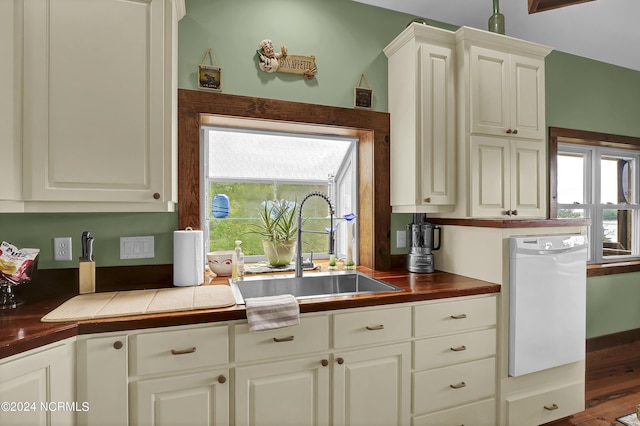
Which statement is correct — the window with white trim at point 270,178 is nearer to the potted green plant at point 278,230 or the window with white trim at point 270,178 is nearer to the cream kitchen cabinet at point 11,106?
the potted green plant at point 278,230

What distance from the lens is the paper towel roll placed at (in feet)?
5.87

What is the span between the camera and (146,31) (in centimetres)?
156

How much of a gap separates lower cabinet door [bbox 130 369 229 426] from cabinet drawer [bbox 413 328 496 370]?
3.09ft

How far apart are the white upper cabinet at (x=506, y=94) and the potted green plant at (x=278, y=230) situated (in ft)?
4.27

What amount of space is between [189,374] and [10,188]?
3.34 feet

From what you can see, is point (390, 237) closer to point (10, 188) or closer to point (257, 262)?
point (257, 262)

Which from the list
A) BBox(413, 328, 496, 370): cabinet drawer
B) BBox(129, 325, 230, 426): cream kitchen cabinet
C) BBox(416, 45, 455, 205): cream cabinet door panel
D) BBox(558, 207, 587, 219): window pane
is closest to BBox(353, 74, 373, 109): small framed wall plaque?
BBox(416, 45, 455, 205): cream cabinet door panel

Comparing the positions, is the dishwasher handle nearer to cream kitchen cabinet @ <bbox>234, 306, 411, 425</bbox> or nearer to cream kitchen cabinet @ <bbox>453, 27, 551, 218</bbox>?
cream kitchen cabinet @ <bbox>453, 27, 551, 218</bbox>

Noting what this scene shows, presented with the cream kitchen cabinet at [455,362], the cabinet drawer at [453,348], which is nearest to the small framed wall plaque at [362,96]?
the cream kitchen cabinet at [455,362]

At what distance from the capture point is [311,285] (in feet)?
6.84

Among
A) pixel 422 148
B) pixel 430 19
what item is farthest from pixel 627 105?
pixel 422 148

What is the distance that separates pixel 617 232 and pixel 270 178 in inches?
139

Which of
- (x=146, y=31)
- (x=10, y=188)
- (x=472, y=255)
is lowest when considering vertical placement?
(x=472, y=255)

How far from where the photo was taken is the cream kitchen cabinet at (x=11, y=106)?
1341mm
